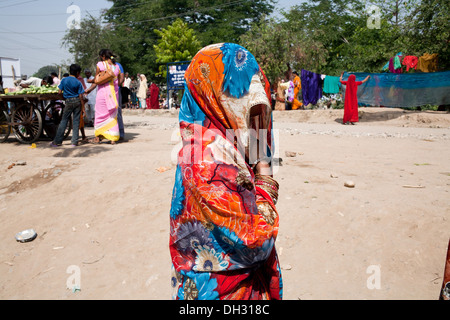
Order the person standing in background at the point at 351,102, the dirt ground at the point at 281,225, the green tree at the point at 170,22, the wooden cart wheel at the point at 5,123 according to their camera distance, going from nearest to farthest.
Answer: the dirt ground at the point at 281,225, the wooden cart wheel at the point at 5,123, the person standing in background at the point at 351,102, the green tree at the point at 170,22

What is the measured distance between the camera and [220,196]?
3.64ft

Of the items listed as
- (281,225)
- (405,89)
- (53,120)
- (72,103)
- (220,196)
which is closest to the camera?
(220,196)

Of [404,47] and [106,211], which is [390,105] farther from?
[106,211]

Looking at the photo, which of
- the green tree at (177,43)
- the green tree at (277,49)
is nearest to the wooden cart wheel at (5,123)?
the green tree at (277,49)

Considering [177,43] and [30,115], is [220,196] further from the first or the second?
[177,43]

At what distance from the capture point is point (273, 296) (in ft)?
4.53

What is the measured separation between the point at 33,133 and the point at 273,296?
7.81 metres

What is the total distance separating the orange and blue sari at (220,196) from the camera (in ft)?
3.69

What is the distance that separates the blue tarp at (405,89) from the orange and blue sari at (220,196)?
13.6 m

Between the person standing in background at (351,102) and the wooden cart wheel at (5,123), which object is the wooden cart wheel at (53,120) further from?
the person standing in background at (351,102)

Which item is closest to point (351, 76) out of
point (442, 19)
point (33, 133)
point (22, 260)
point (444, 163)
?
point (442, 19)

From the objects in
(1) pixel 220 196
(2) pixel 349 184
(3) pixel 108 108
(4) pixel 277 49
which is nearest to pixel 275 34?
(4) pixel 277 49

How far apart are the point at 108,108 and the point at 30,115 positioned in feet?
6.10

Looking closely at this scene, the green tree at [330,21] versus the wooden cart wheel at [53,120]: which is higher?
the green tree at [330,21]
